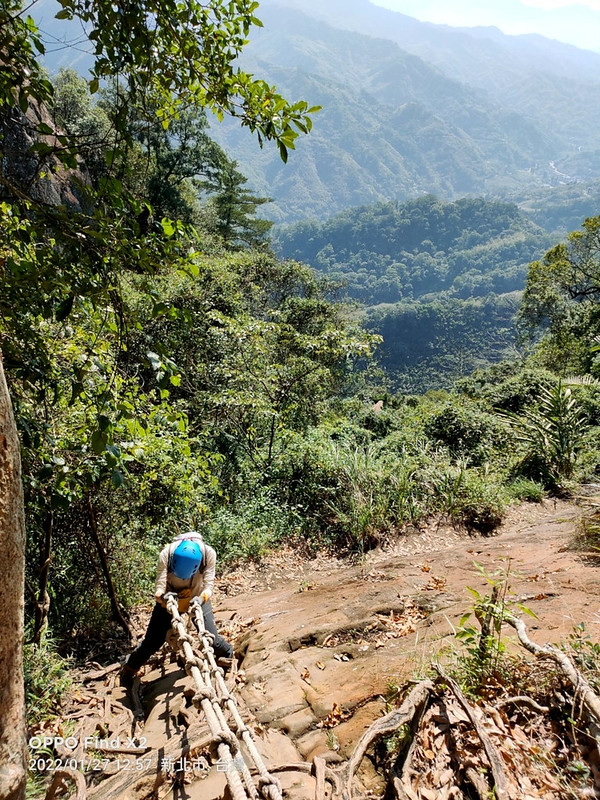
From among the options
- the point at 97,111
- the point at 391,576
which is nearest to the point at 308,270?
the point at 97,111

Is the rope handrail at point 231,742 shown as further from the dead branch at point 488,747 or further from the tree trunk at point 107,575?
the tree trunk at point 107,575

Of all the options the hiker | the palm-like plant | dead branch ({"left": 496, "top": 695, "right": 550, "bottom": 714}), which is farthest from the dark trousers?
the palm-like plant

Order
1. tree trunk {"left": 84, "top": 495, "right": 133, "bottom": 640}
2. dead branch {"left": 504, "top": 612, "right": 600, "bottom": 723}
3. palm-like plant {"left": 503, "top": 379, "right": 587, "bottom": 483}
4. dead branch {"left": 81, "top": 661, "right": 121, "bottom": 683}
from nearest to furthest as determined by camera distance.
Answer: dead branch {"left": 504, "top": 612, "right": 600, "bottom": 723} < dead branch {"left": 81, "top": 661, "right": 121, "bottom": 683} < tree trunk {"left": 84, "top": 495, "right": 133, "bottom": 640} < palm-like plant {"left": 503, "top": 379, "right": 587, "bottom": 483}

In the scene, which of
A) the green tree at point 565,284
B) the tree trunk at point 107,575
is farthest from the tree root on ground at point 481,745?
the green tree at point 565,284

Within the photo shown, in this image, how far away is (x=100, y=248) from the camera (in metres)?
2.49

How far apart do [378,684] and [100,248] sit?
11.0ft

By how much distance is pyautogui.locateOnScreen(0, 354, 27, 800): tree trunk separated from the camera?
140cm

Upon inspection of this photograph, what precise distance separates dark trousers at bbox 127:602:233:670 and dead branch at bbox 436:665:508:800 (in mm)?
2396

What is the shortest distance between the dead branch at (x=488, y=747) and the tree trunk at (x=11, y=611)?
1876mm

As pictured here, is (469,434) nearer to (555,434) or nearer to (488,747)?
(555,434)

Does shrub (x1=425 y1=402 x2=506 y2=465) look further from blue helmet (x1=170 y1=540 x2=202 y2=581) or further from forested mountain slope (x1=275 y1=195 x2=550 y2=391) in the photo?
forested mountain slope (x1=275 y1=195 x2=550 y2=391)

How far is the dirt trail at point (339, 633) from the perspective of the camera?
2910 millimetres

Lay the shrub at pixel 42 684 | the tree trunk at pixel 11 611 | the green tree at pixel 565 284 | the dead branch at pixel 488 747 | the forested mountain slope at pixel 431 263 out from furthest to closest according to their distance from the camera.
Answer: the forested mountain slope at pixel 431 263 < the green tree at pixel 565 284 < the shrub at pixel 42 684 < the dead branch at pixel 488 747 < the tree trunk at pixel 11 611

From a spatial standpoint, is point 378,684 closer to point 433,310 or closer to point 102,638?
point 102,638
